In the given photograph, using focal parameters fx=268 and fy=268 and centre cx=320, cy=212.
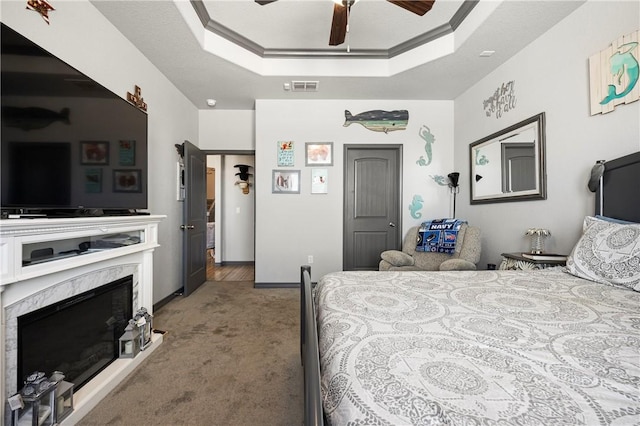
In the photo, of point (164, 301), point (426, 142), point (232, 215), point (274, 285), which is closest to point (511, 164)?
point (426, 142)

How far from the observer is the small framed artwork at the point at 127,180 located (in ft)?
6.17

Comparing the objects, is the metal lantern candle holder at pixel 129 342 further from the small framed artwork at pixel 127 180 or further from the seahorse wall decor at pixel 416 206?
the seahorse wall decor at pixel 416 206

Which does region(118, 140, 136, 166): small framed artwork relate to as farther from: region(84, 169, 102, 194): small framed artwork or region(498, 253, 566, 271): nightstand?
region(498, 253, 566, 271): nightstand

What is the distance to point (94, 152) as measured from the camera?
65.8 inches

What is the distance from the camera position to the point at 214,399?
5.14ft

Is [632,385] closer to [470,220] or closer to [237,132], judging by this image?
[470,220]

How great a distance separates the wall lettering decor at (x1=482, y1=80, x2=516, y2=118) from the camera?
2.73 metres

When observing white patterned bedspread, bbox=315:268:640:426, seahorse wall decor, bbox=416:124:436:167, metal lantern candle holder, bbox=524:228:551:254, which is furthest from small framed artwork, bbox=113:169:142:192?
seahorse wall decor, bbox=416:124:436:167

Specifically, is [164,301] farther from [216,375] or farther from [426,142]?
[426,142]

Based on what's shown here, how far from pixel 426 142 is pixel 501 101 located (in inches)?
42.0

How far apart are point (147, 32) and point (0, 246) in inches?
84.5

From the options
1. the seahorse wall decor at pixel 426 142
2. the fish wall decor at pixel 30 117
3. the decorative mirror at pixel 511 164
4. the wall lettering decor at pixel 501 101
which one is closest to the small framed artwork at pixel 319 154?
the seahorse wall decor at pixel 426 142

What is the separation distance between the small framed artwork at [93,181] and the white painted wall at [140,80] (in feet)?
2.81

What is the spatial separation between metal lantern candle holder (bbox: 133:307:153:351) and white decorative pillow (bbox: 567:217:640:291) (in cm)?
277
